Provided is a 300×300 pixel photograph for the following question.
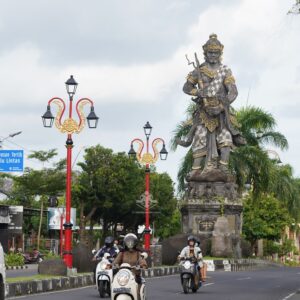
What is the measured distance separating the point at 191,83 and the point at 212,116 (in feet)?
7.74

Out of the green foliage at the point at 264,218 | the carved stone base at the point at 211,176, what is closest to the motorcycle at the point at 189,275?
the carved stone base at the point at 211,176

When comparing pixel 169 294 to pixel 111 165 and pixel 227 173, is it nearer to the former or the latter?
pixel 227 173

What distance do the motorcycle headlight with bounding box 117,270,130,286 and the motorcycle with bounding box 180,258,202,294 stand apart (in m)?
9.00

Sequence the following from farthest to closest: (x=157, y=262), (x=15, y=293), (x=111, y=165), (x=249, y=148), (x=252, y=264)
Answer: (x=111, y=165) < (x=249, y=148) < (x=252, y=264) < (x=157, y=262) < (x=15, y=293)

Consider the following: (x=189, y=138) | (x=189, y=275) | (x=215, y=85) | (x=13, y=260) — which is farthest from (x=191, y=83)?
(x=189, y=275)

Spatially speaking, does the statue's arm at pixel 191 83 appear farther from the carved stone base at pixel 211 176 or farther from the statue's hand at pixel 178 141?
the carved stone base at pixel 211 176

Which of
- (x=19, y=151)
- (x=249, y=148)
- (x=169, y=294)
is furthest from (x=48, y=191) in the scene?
(x=169, y=294)

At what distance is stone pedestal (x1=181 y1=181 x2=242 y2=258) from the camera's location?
4938cm

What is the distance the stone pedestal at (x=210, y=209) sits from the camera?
49.4 meters

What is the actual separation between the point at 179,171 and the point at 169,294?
3333 centimetres

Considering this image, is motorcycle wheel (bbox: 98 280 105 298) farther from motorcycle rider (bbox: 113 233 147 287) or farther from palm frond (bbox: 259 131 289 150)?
palm frond (bbox: 259 131 289 150)

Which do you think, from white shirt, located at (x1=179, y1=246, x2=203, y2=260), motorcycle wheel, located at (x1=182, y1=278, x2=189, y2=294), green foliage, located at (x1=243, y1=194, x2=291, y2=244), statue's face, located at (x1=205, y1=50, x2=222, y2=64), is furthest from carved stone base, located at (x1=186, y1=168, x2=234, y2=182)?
motorcycle wheel, located at (x1=182, y1=278, x2=189, y2=294)

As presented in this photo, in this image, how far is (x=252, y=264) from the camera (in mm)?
49781

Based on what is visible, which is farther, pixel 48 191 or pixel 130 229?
pixel 130 229
